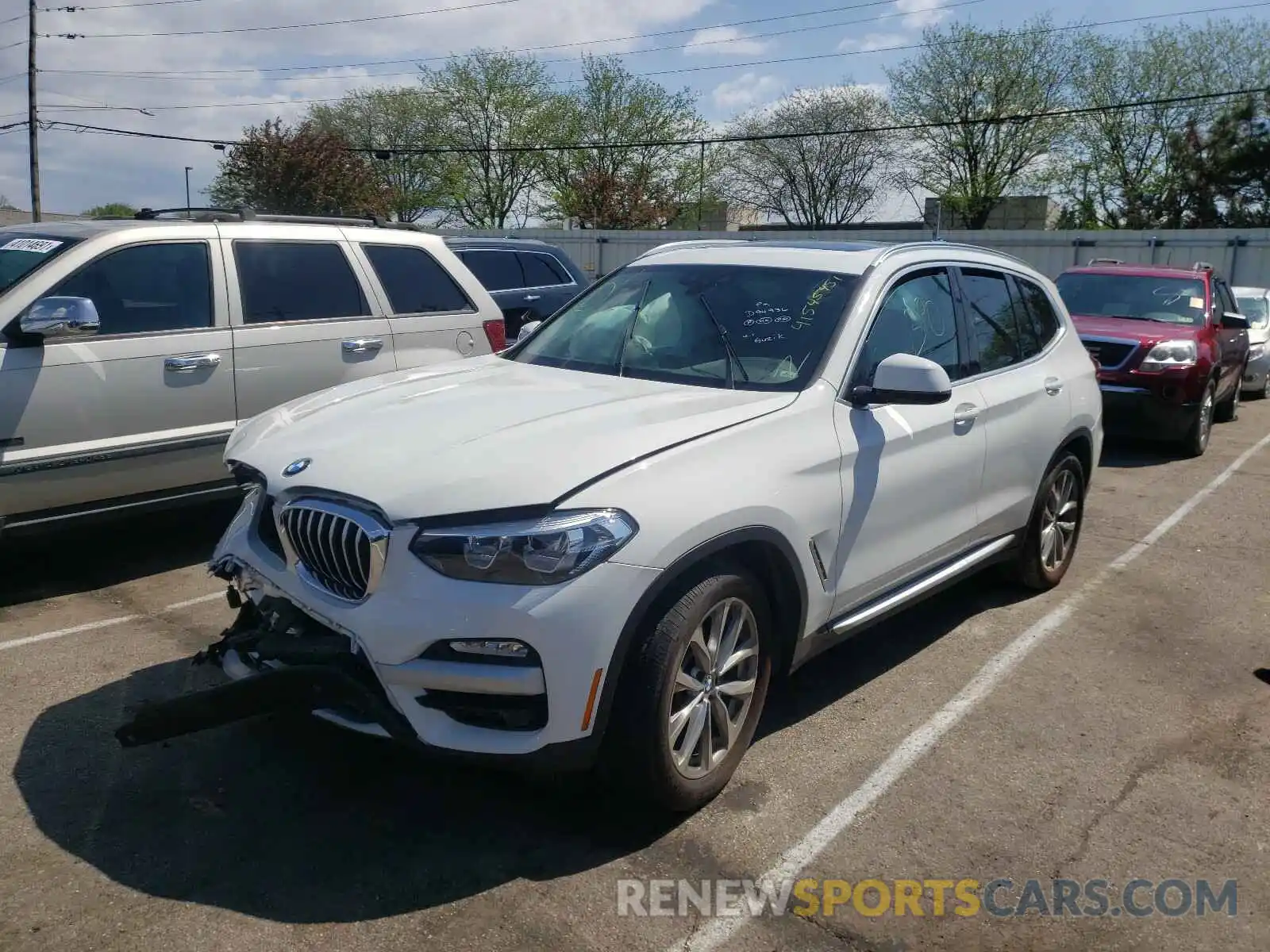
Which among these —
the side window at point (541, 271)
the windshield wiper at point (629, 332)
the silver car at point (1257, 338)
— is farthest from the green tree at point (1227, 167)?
the windshield wiper at point (629, 332)

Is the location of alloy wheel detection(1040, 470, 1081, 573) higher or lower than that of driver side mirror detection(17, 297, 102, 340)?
lower

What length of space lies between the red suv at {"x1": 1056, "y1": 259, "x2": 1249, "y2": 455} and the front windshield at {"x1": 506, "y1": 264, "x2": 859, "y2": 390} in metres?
6.81

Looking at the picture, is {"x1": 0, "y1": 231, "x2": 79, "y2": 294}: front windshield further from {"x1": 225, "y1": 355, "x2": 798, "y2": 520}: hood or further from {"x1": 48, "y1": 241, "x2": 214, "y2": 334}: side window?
{"x1": 225, "y1": 355, "x2": 798, "y2": 520}: hood

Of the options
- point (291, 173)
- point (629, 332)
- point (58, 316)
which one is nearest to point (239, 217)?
point (58, 316)

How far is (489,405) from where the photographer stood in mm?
3719

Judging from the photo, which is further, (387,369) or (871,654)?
(387,369)

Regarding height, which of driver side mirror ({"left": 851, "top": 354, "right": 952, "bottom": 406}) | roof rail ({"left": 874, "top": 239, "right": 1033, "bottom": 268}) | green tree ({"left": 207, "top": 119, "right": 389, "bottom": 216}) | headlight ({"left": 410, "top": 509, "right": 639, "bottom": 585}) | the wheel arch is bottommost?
the wheel arch

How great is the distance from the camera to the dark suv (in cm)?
1089

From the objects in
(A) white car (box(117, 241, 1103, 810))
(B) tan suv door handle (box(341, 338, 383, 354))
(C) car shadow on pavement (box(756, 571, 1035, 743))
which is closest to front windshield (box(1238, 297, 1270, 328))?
(C) car shadow on pavement (box(756, 571, 1035, 743))

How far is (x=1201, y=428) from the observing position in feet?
33.4

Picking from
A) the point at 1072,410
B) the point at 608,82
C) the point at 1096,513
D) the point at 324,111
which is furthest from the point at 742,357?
the point at 324,111

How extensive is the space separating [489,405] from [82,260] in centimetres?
293

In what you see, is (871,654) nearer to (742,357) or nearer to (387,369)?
(742,357)

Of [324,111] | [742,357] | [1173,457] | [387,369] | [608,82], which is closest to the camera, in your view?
[742,357]
